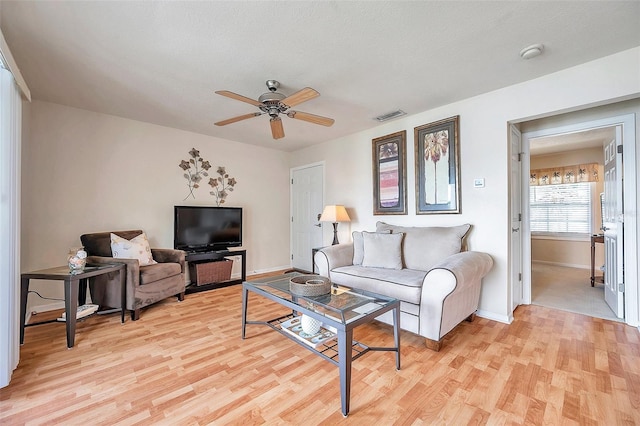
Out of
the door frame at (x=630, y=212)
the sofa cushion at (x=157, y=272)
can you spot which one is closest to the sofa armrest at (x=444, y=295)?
the door frame at (x=630, y=212)

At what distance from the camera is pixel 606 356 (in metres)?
1.95

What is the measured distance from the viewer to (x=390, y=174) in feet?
11.7

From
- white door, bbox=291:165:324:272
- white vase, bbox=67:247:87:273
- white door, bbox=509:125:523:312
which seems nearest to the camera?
white vase, bbox=67:247:87:273

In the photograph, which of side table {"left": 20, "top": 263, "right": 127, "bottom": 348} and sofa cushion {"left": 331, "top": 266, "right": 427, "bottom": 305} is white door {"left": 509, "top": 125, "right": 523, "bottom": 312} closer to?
sofa cushion {"left": 331, "top": 266, "right": 427, "bottom": 305}

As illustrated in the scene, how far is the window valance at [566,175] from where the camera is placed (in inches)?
196

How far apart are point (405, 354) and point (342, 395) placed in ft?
2.70

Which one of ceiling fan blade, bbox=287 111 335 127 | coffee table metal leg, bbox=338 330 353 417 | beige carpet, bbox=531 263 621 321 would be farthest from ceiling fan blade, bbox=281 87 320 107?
beige carpet, bbox=531 263 621 321

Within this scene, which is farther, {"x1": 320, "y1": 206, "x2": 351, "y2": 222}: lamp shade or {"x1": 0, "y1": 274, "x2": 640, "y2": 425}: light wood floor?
{"x1": 320, "y1": 206, "x2": 351, "y2": 222}: lamp shade

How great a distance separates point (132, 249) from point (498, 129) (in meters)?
4.02

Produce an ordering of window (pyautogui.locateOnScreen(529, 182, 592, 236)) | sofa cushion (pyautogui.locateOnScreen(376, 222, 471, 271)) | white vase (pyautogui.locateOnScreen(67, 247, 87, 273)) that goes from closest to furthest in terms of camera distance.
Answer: white vase (pyautogui.locateOnScreen(67, 247, 87, 273)) → sofa cushion (pyautogui.locateOnScreen(376, 222, 471, 271)) → window (pyautogui.locateOnScreen(529, 182, 592, 236))

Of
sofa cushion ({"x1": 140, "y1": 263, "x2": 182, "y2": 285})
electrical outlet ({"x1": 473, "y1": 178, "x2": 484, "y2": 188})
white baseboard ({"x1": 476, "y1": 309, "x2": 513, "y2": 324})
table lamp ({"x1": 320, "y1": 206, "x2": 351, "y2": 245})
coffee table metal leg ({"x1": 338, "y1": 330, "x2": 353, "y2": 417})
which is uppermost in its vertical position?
electrical outlet ({"x1": 473, "y1": 178, "x2": 484, "y2": 188})

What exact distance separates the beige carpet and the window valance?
1680 millimetres

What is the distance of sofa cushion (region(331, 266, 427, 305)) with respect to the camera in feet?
7.15

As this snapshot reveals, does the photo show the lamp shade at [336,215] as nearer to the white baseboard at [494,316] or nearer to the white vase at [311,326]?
the white baseboard at [494,316]
